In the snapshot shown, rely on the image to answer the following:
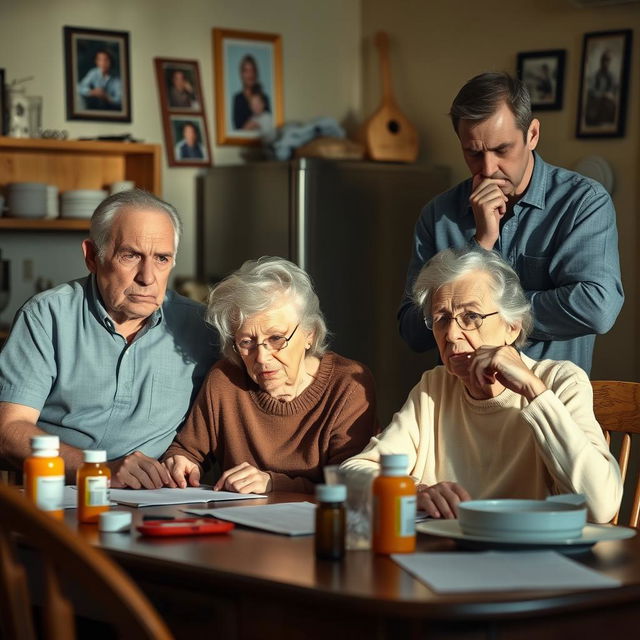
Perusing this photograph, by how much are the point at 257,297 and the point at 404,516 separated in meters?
0.92

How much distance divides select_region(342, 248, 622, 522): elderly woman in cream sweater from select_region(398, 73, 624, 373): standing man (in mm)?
281

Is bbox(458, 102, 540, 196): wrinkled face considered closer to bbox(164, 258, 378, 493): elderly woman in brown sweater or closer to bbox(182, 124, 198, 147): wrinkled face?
bbox(164, 258, 378, 493): elderly woman in brown sweater

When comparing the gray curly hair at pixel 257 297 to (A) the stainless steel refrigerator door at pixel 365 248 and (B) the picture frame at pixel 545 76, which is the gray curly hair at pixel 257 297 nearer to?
(A) the stainless steel refrigerator door at pixel 365 248

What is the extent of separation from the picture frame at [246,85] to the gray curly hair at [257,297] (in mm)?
2771

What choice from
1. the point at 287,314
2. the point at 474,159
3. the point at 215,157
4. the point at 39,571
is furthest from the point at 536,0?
the point at 39,571

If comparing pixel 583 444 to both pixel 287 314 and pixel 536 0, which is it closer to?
pixel 287 314

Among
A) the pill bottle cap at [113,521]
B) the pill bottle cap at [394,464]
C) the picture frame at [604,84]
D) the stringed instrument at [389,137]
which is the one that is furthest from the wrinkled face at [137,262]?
the stringed instrument at [389,137]

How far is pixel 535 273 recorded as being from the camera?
2695 mm

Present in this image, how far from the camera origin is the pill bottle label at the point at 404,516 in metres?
1.66

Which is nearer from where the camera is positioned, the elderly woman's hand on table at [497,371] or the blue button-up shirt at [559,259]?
the elderly woman's hand on table at [497,371]

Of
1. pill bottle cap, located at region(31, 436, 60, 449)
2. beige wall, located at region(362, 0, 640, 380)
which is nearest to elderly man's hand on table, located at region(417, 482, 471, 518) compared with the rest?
pill bottle cap, located at region(31, 436, 60, 449)

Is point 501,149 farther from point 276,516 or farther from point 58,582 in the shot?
point 58,582

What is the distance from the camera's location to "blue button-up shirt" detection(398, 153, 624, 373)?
2.55 metres

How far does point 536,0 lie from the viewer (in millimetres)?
4676
